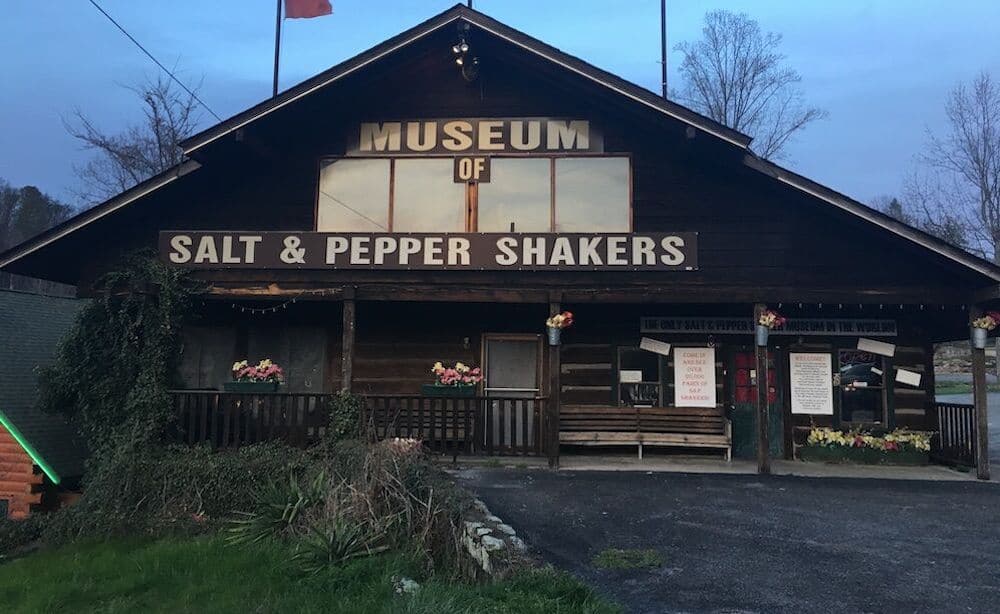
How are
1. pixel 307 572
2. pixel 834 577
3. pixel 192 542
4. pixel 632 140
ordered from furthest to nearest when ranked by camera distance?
pixel 632 140, pixel 192 542, pixel 307 572, pixel 834 577

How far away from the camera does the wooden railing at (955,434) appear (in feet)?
37.4

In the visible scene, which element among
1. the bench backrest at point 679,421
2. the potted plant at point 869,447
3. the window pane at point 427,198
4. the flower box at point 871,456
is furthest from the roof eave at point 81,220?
the flower box at point 871,456

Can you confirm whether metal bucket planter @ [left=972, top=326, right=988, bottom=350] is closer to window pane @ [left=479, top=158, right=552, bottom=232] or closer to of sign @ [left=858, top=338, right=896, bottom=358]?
of sign @ [left=858, top=338, right=896, bottom=358]

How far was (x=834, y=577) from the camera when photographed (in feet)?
19.0

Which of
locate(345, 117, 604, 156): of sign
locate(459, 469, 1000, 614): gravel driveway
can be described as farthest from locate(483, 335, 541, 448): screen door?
locate(345, 117, 604, 156): of sign

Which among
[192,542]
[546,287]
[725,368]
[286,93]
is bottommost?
[192,542]

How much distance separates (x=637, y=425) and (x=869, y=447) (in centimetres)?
401

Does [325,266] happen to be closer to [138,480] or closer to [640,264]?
[138,480]

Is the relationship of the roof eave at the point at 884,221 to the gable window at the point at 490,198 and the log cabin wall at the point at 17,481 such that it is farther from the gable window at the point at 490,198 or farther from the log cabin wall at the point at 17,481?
the log cabin wall at the point at 17,481

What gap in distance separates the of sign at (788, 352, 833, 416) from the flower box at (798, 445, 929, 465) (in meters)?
0.80

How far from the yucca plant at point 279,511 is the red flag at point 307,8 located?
9.44m

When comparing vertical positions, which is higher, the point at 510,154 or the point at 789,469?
the point at 510,154

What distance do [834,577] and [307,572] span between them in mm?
4572

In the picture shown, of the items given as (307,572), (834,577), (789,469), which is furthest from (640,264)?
(307,572)
